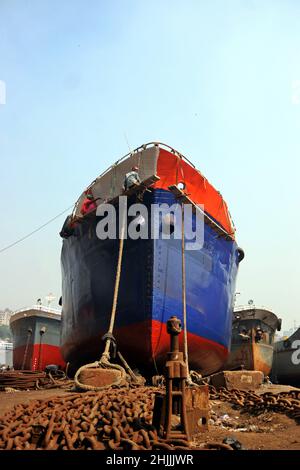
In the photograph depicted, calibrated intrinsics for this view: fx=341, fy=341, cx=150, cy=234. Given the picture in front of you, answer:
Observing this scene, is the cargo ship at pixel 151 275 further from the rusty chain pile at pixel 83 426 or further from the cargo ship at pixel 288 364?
the cargo ship at pixel 288 364

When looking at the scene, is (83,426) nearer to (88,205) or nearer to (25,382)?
(25,382)

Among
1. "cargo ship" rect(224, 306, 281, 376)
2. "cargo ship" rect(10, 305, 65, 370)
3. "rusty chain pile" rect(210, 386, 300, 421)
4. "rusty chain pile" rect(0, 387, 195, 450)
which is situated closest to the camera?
"rusty chain pile" rect(0, 387, 195, 450)

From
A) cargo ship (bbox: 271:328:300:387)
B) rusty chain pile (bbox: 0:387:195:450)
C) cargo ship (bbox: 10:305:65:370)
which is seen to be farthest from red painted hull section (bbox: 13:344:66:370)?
rusty chain pile (bbox: 0:387:195:450)

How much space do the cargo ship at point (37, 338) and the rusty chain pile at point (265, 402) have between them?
18.0 metres

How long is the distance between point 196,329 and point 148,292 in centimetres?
220

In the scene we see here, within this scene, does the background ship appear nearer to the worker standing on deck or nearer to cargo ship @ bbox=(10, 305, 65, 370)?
cargo ship @ bbox=(10, 305, 65, 370)

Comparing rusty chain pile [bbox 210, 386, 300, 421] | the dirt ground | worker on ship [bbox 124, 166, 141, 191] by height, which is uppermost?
worker on ship [bbox 124, 166, 141, 191]

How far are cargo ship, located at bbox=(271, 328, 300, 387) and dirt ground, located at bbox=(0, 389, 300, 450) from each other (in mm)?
21083

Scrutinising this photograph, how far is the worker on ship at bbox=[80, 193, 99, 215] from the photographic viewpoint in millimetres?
11894

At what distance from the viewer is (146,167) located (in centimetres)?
1095

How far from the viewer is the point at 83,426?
3826mm

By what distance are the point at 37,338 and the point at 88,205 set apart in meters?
14.5

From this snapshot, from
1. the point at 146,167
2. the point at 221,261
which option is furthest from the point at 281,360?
the point at 146,167
